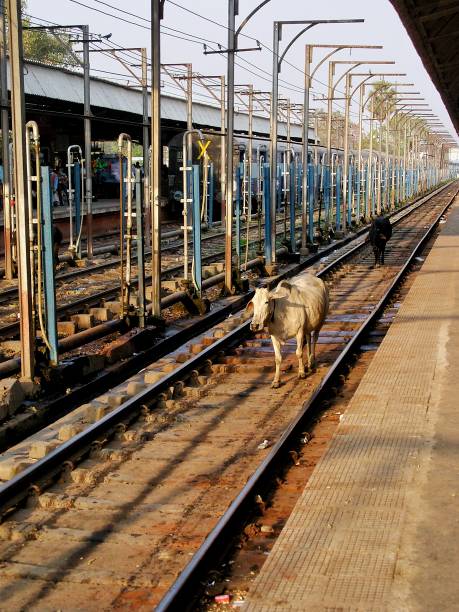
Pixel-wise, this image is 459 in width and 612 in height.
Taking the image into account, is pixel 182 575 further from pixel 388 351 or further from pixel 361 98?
pixel 361 98

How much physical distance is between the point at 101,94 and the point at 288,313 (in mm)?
25257

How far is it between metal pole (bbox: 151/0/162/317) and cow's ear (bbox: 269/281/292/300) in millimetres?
3981

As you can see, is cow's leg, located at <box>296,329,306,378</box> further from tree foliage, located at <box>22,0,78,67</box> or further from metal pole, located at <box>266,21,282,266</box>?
tree foliage, located at <box>22,0,78,67</box>

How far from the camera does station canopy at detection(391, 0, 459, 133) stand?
1303 cm

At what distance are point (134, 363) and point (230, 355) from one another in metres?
1.35

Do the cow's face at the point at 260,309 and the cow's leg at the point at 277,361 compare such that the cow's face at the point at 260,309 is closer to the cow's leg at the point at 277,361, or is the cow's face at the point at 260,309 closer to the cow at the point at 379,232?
the cow's leg at the point at 277,361

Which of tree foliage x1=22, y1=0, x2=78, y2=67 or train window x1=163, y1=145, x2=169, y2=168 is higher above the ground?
tree foliage x1=22, y1=0, x2=78, y2=67

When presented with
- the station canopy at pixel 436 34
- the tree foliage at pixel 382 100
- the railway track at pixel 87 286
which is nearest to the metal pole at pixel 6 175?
the railway track at pixel 87 286

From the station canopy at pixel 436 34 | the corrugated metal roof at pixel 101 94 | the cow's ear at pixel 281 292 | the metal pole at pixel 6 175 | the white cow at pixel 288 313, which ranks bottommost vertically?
the white cow at pixel 288 313

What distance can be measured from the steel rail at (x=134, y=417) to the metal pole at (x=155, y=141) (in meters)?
1.93

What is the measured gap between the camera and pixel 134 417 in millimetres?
9555

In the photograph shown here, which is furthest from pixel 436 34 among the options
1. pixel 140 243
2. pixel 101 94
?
pixel 101 94

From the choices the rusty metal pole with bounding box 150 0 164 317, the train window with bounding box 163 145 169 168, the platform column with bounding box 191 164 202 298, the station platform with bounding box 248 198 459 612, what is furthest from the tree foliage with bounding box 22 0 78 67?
the station platform with bounding box 248 198 459 612

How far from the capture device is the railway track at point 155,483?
19.0 feet
